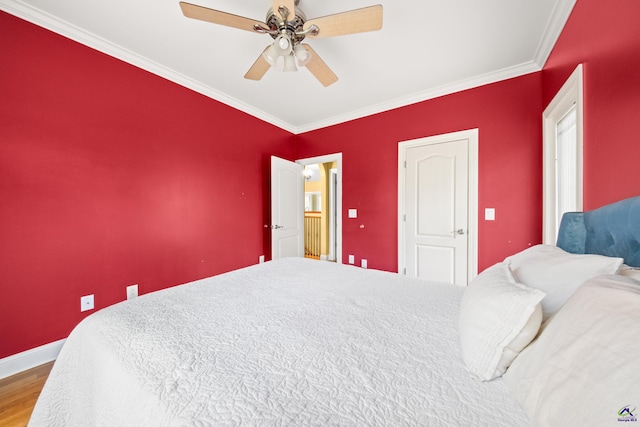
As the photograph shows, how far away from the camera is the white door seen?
3375mm

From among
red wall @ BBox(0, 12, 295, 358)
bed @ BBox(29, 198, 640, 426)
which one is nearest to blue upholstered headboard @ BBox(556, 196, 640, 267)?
bed @ BBox(29, 198, 640, 426)

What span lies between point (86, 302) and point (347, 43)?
123 inches

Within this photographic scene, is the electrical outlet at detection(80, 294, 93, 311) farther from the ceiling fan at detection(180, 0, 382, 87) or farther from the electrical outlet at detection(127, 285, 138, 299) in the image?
the ceiling fan at detection(180, 0, 382, 87)

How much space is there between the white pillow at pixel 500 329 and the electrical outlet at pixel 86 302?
2690 mm

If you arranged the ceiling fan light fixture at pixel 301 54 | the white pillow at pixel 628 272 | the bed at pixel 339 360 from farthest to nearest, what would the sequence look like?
the ceiling fan light fixture at pixel 301 54, the white pillow at pixel 628 272, the bed at pixel 339 360

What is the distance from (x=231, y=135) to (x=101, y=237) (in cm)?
177

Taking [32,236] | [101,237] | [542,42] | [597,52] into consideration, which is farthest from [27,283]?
[542,42]

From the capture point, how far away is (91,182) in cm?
192

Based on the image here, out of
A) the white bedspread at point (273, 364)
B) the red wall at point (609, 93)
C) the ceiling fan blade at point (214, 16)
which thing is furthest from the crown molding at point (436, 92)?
the white bedspread at point (273, 364)

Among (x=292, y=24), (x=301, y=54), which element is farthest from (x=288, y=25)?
(x=301, y=54)

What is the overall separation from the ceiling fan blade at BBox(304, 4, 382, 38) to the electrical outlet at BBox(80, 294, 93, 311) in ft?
8.84

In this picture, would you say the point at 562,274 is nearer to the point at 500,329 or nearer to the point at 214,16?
the point at 500,329

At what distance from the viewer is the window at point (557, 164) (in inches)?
71.8

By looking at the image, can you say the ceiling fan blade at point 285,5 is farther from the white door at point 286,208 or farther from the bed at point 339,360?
the white door at point 286,208
